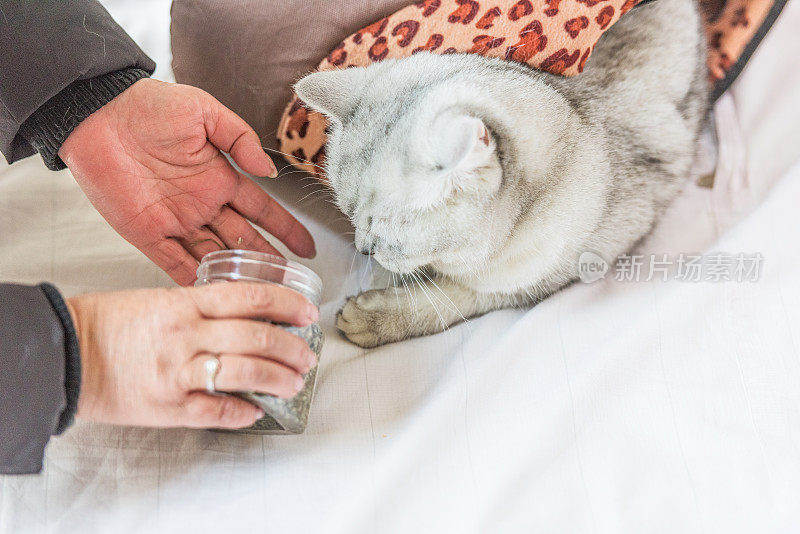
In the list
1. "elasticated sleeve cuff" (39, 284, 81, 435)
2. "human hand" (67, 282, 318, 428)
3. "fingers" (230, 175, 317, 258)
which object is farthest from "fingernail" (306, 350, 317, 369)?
"fingers" (230, 175, 317, 258)

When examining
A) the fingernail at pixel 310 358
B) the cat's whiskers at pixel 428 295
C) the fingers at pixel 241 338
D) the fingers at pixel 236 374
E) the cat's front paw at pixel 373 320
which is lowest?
the cat's front paw at pixel 373 320

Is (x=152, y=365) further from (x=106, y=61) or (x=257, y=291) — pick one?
(x=106, y=61)

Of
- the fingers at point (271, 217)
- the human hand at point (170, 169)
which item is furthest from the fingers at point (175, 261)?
the fingers at point (271, 217)

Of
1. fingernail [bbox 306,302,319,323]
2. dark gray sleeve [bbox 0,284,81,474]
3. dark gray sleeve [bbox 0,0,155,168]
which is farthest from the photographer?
dark gray sleeve [bbox 0,0,155,168]

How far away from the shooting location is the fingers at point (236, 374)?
0.66m

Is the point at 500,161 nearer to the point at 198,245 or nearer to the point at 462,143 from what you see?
the point at 462,143

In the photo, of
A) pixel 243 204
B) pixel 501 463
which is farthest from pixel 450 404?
pixel 243 204

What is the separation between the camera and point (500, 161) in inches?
Answer: 32.3

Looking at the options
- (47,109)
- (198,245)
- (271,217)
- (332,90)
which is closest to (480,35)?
(332,90)

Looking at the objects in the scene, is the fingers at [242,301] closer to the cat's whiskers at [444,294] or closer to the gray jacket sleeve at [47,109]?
the gray jacket sleeve at [47,109]

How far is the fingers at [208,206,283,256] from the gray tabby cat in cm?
16

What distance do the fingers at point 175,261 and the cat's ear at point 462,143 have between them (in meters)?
0.48

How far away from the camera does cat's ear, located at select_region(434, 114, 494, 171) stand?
69 centimetres

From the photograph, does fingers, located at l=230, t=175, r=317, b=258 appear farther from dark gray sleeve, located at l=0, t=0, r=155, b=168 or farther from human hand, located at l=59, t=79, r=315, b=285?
dark gray sleeve, located at l=0, t=0, r=155, b=168
